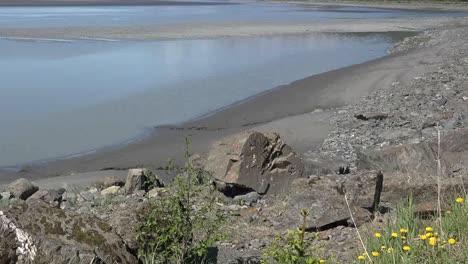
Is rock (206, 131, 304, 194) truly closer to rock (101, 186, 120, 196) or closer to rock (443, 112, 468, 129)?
rock (101, 186, 120, 196)

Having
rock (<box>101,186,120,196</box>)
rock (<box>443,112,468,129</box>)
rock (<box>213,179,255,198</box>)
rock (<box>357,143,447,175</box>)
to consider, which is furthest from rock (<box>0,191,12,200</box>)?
rock (<box>443,112,468,129</box>)

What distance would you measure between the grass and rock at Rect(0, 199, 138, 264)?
1798 mm

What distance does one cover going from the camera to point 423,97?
17.5 m

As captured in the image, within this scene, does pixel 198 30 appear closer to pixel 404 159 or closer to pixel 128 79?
pixel 128 79

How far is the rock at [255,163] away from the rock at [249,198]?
19cm

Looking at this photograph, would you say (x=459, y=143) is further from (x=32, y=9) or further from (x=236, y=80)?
(x=32, y=9)

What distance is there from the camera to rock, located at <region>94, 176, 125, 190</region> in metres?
11.2

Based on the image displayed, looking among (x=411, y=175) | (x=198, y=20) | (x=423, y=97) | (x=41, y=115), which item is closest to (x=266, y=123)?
(x=423, y=97)

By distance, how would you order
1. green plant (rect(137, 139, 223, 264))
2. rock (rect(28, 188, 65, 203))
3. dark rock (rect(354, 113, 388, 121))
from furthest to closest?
dark rock (rect(354, 113, 388, 121)), rock (rect(28, 188, 65, 203)), green plant (rect(137, 139, 223, 264))

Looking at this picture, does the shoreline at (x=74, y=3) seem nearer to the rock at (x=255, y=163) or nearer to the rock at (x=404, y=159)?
the rock at (x=255, y=163)

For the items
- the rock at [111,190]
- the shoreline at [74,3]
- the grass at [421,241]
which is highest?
the grass at [421,241]

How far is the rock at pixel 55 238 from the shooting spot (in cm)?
471

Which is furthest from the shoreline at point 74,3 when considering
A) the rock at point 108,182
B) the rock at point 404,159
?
the rock at point 404,159

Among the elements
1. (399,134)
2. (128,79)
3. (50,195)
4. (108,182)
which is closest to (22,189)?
(50,195)
